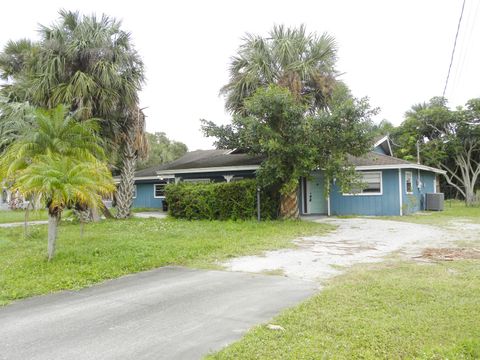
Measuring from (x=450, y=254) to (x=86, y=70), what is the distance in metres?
13.4

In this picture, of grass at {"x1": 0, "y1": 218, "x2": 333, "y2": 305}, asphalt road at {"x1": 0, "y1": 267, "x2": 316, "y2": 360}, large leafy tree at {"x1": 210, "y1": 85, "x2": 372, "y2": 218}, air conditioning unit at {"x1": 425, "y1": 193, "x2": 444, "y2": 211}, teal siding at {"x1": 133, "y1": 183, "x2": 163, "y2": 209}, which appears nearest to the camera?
asphalt road at {"x1": 0, "y1": 267, "x2": 316, "y2": 360}

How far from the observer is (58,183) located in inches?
273

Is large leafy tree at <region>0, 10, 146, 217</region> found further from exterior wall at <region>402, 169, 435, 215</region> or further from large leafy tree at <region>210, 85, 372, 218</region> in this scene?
exterior wall at <region>402, 169, 435, 215</region>

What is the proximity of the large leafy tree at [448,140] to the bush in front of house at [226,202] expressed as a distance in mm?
15619

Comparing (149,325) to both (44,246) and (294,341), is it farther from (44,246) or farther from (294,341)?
(44,246)

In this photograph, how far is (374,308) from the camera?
448cm

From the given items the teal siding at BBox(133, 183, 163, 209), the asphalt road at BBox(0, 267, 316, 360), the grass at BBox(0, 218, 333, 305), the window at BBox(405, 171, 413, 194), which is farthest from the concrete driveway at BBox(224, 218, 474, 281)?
the teal siding at BBox(133, 183, 163, 209)

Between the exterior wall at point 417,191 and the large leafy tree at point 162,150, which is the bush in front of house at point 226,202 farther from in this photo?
the large leafy tree at point 162,150

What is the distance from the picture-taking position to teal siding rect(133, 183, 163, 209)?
25925 millimetres

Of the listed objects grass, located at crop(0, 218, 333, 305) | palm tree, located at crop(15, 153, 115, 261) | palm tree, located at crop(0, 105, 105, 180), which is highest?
palm tree, located at crop(0, 105, 105, 180)

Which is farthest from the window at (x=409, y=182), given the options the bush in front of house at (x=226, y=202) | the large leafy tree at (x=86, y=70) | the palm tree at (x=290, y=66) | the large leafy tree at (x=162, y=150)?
the large leafy tree at (x=162, y=150)

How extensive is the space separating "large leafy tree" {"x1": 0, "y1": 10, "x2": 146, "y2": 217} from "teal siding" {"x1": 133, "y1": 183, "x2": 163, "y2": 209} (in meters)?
10.4

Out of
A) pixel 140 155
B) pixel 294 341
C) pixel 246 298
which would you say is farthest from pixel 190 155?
pixel 294 341

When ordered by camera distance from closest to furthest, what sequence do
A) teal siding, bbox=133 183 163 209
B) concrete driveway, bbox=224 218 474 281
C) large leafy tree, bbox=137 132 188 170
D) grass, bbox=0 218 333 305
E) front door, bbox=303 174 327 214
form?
grass, bbox=0 218 333 305 < concrete driveway, bbox=224 218 474 281 < front door, bbox=303 174 327 214 < teal siding, bbox=133 183 163 209 < large leafy tree, bbox=137 132 188 170
